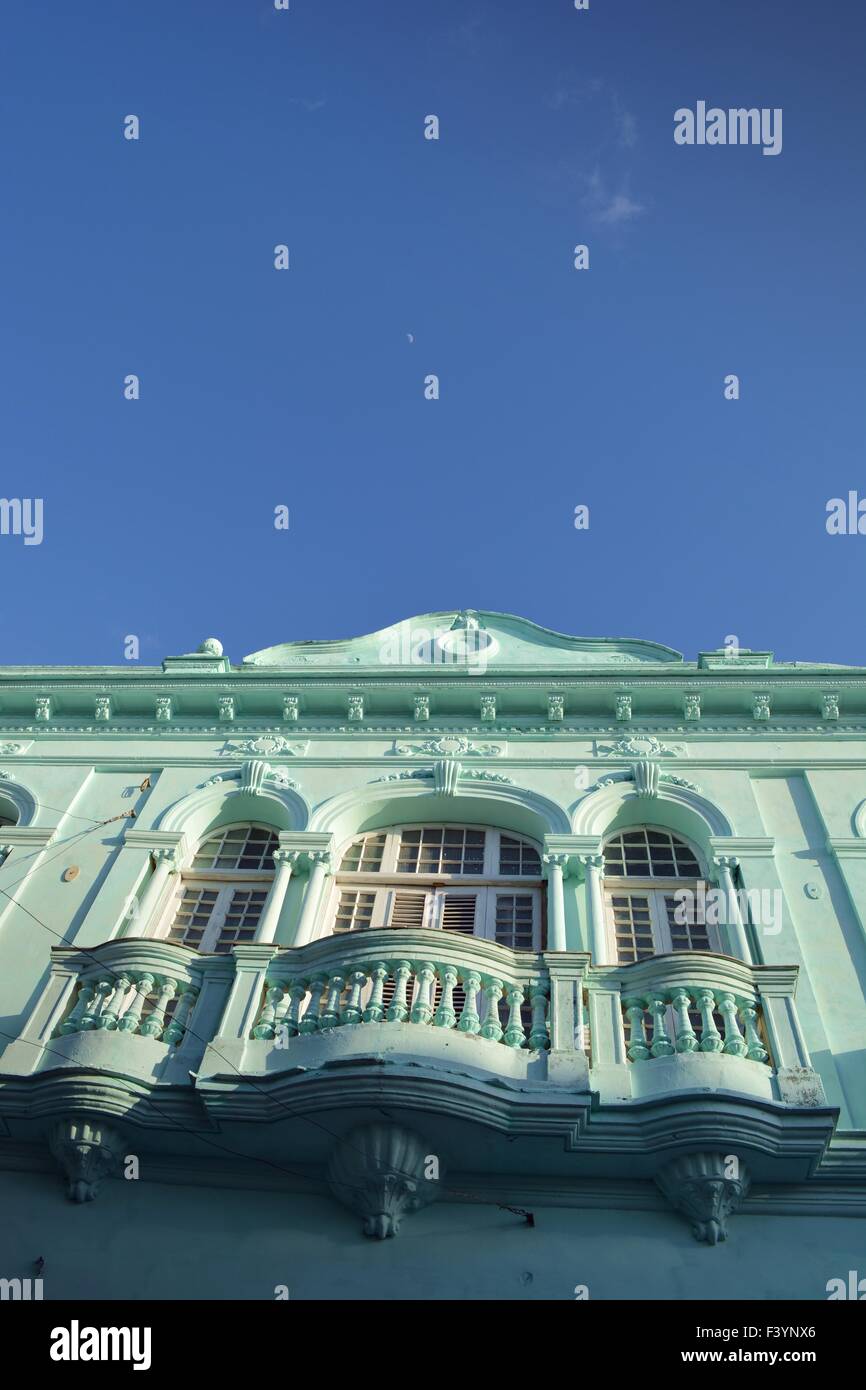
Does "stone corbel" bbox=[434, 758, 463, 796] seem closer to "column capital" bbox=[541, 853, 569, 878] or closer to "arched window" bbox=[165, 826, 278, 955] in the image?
"column capital" bbox=[541, 853, 569, 878]

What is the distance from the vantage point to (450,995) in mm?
9516

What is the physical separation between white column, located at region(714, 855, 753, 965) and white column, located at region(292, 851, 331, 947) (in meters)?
4.36

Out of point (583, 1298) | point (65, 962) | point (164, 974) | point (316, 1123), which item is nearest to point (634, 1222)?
point (583, 1298)

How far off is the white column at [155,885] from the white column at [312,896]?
67.6 inches

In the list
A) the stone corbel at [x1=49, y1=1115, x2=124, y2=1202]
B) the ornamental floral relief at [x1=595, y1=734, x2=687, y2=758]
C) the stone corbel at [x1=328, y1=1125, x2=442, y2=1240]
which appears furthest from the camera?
the ornamental floral relief at [x1=595, y1=734, x2=687, y2=758]

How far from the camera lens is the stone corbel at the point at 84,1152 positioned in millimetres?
9125

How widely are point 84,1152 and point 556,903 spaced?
16.8 ft

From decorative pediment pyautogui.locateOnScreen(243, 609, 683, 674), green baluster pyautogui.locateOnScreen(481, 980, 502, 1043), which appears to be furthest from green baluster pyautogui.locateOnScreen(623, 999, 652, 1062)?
decorative pediment pyautogui.locateOnScreen(243, 609, 683, 674)

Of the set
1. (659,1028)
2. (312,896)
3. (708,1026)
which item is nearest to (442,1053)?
(659,1028)

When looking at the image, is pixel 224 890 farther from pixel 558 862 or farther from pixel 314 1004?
pixel 558 862

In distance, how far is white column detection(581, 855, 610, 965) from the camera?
35.7 feet

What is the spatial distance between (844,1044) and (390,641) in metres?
9.19

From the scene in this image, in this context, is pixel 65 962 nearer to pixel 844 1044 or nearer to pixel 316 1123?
pixel 316 1123

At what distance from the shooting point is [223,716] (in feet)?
48.8
